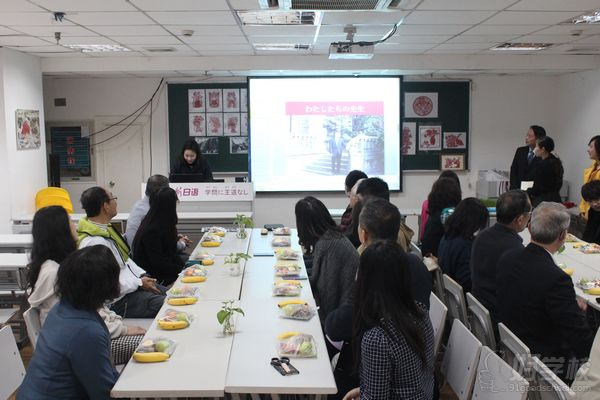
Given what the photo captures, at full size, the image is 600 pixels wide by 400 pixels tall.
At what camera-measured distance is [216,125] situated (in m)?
9.05

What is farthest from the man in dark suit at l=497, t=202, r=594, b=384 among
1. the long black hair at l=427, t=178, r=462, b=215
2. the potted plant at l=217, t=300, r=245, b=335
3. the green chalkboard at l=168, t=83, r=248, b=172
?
the green chalkboard at l=168, t=83, r=248, b=172

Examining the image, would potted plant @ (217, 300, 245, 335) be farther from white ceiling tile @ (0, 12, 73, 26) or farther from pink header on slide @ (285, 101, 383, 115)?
pink header on slide @ (285, 101, 383, 115)

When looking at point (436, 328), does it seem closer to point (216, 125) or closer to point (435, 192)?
point (435, 192)

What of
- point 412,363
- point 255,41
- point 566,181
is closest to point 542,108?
point 566,181

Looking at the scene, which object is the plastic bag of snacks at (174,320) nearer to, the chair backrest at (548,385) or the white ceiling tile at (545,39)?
the chair backrest at (548,385)

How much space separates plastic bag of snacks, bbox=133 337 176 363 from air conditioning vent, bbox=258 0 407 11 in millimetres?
2711

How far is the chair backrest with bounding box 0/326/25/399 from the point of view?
9.10 ft

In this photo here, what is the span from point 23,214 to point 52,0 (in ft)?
11.5

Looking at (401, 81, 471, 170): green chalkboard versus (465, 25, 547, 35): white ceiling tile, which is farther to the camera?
(401, 81, 471, 170): green chalkboard

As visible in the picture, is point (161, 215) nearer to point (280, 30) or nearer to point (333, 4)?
point (333, 4)

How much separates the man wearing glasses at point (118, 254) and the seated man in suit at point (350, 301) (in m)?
1.55

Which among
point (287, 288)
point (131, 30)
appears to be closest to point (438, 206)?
point (287, 288)

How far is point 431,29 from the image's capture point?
19.1ft

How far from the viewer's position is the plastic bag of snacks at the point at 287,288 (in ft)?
11.6
